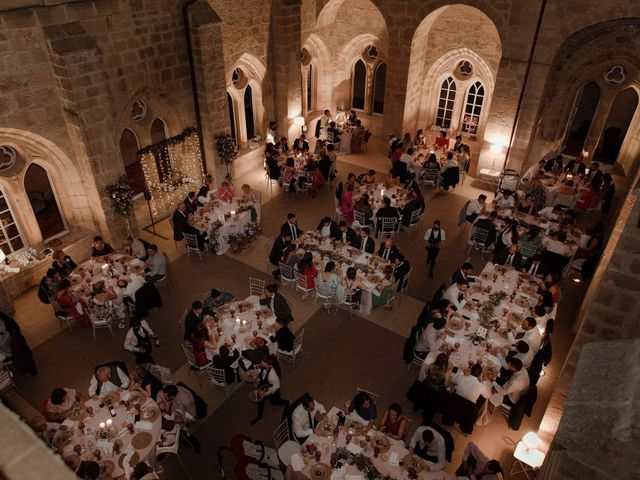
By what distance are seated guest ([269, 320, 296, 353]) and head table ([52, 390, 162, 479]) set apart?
2.37 meters

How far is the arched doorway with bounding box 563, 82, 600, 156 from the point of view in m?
16.5

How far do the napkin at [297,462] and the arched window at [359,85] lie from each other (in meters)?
15.9

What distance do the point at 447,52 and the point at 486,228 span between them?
809 cm

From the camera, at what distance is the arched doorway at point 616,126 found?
53.2ft

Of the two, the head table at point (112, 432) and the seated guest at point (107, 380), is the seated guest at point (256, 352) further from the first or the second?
the seated guest at point (107, 380)

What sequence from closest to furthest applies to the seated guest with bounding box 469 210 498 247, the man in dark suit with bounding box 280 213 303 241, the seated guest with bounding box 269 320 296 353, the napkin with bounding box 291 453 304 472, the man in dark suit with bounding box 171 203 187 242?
the napkin with bounding box 291 453 304 472 < the seated guest with bounding box 269 320 296 353 < the man in dark suit with bounding box 280 213 303 241 < the seated guest with bounding box 469 210 498 247 < the man in dark suit with bounding box 171 203 187 242

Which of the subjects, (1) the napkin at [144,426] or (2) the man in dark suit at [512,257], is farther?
(2) the man in dark suit at [512,257]

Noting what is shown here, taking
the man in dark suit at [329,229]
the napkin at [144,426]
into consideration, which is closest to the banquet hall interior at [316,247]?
the napkin at [144,426]

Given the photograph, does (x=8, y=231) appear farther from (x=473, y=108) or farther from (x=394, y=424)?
(x=473, y=108)

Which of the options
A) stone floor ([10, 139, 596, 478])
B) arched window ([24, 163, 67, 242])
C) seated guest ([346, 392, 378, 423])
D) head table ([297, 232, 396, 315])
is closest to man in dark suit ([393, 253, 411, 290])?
head table ([297, 232, 396, 315])

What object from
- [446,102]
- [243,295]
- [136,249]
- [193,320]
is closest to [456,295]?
[243,295]

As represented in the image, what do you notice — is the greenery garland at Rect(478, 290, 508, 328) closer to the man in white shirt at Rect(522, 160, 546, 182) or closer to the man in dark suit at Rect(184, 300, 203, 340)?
the man in dark suit at Rect(184, 300, 203, 340)

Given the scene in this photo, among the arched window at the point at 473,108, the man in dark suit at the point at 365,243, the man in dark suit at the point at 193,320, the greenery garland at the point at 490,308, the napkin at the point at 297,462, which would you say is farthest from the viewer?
the arched window at the point at 473,108

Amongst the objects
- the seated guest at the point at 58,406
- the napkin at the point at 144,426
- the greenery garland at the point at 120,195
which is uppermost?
the greenery garland at the point at 120,195
